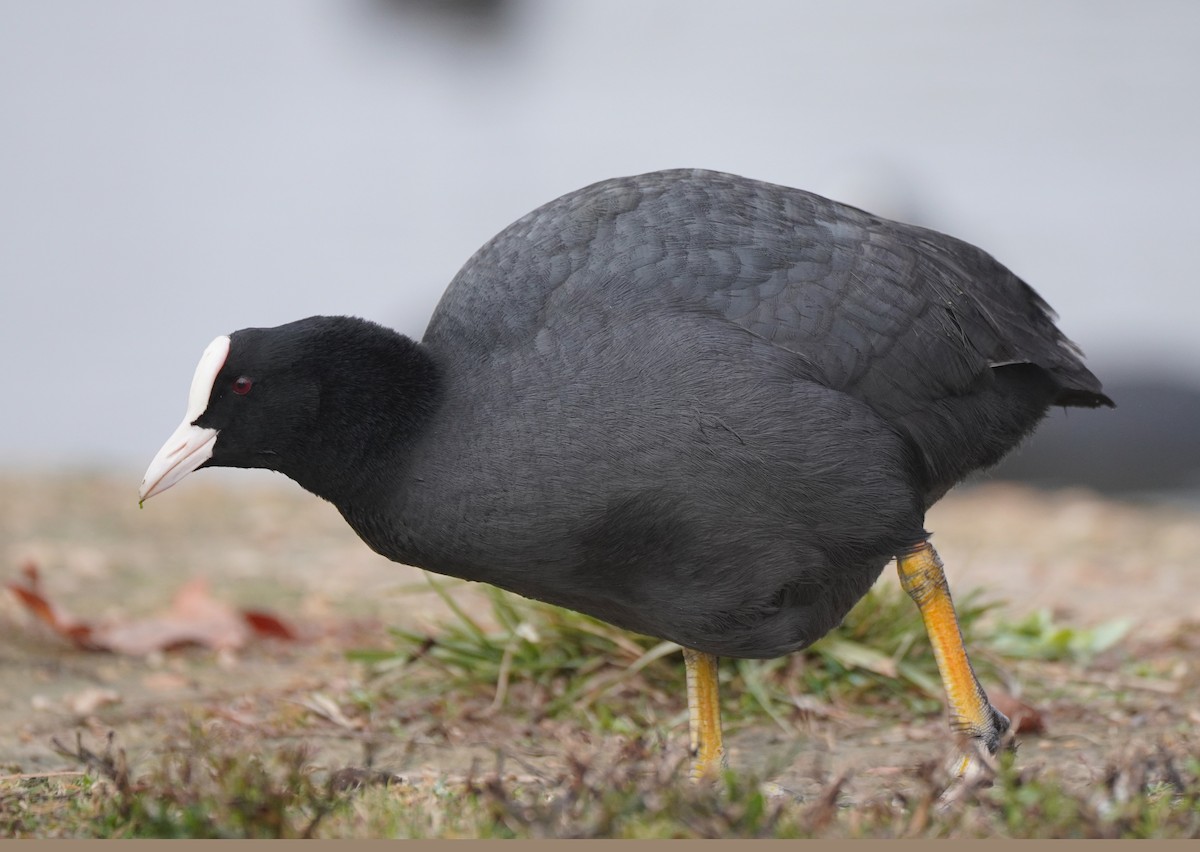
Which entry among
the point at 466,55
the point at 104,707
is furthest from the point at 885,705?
the point at 466,55

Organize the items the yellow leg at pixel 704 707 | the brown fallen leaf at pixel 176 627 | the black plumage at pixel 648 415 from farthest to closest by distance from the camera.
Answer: the brown fallen leaf at pixel 176 627
the yellow leg at pixel 704 707
the black plumage at pixel 648 415

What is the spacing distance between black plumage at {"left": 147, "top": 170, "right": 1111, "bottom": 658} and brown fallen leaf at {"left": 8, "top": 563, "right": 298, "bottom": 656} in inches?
85.6

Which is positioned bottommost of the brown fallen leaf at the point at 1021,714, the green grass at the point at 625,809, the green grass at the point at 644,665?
the green grass at the point at 644,665

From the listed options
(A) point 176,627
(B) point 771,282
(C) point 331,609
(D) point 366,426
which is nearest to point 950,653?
(B) point 771,282

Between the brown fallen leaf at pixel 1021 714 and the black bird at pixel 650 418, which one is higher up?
the black bird at pixel 650 418

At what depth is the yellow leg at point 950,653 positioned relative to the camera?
3670 mm

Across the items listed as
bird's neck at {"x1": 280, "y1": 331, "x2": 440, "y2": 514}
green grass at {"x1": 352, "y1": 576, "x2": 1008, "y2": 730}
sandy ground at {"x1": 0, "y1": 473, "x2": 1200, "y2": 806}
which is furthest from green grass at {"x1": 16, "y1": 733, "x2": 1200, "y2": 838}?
green grass at {"x1": 352, "y1": 576, "x2": 1008, "y2": 730}

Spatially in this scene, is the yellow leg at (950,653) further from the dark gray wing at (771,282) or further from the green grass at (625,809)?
the green grass at (625,809)

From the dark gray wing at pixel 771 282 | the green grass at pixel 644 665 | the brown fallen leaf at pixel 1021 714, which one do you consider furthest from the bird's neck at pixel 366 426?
the brown fallen leaf at pixel 1021 714

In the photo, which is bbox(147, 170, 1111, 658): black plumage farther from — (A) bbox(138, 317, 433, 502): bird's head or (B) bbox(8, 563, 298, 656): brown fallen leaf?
(B) bbox(8, 563, 298, 656): brown fallen leaf

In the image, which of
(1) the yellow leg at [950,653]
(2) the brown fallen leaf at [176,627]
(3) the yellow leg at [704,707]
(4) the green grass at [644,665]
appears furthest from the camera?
(2) the brown fallen leaf at [176,627]

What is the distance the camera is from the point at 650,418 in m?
3.24

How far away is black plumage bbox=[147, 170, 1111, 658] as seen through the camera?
128 inches

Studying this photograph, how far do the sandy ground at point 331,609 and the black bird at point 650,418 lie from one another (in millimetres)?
512
